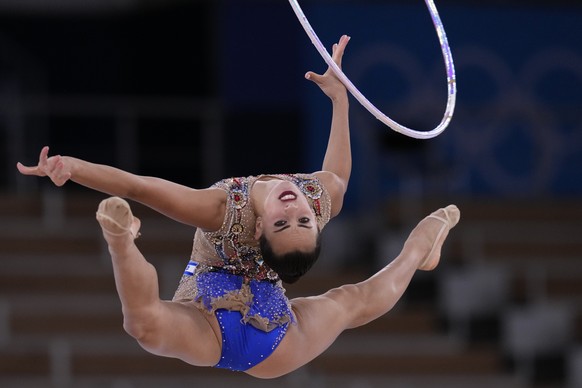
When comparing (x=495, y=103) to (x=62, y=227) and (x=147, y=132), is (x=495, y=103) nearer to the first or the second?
(x=147, y=132)

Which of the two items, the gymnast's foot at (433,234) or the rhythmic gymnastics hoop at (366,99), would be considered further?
the gymnast's foot at (433,234)

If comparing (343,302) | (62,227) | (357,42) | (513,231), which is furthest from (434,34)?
(343,302)

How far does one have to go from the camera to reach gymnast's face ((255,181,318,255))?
13.5ft

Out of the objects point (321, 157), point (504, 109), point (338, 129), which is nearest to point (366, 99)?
point (338, 129)

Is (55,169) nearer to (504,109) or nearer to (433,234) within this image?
(433,234)

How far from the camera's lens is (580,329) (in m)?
7.96

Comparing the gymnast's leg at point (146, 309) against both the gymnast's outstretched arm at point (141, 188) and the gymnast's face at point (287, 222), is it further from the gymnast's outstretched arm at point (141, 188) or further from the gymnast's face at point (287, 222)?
the gymnast's face at point (287, 222)

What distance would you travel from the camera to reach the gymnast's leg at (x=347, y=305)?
433 cm

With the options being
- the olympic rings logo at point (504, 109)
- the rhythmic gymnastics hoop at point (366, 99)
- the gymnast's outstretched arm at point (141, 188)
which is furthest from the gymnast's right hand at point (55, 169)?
the olympic rings logo at point (504, 109)

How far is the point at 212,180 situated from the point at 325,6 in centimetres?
147

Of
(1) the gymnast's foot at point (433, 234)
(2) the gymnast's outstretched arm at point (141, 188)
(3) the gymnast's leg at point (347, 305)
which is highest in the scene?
(2) the gymnast's outstretched arm at point (141, 188)

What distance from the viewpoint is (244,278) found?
172 inches

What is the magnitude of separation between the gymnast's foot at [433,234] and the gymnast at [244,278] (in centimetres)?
6

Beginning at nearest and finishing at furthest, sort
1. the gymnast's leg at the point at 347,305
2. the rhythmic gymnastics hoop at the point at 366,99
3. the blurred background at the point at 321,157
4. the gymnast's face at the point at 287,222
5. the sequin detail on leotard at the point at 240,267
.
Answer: the gymnast's face at the point at 287,222, the sequin detail on leotard at the point at 240,267, the gymnast's leg at the point at 347,305, the rhythmic gymnastics hoop at the point at 366,99, the blurred background at the point at 321,157
